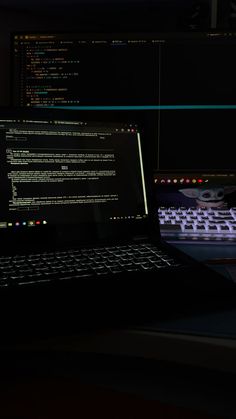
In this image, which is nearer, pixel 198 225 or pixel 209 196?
pixel 198 225

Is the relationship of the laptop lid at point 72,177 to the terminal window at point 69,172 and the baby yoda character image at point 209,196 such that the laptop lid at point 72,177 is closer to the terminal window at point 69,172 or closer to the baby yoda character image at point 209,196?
the terminal window at point 69,172

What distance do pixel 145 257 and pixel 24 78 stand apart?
0.62 m

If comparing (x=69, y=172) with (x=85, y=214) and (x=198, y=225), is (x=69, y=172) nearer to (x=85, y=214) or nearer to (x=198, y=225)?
(x=85, y=214)

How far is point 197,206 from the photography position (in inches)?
43.1

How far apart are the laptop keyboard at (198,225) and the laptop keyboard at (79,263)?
13cm

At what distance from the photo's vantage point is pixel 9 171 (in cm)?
74

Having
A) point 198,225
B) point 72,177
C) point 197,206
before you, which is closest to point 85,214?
point 72,177

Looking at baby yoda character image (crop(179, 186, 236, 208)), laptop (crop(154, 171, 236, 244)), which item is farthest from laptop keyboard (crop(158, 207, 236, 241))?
baby yoda character image (crop(179, 186, 236, 208))

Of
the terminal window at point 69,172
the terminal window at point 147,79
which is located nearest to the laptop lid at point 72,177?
the terminal window at point 69,172

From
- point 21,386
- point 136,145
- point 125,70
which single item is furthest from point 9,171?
point 125,70

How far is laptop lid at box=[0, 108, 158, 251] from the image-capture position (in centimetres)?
74

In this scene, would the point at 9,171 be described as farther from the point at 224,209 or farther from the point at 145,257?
the point at 224,209

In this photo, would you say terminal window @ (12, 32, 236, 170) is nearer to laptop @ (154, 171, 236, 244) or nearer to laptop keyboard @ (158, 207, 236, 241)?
laptop @ (154, 171, 236, 244)

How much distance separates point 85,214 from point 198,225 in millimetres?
238
